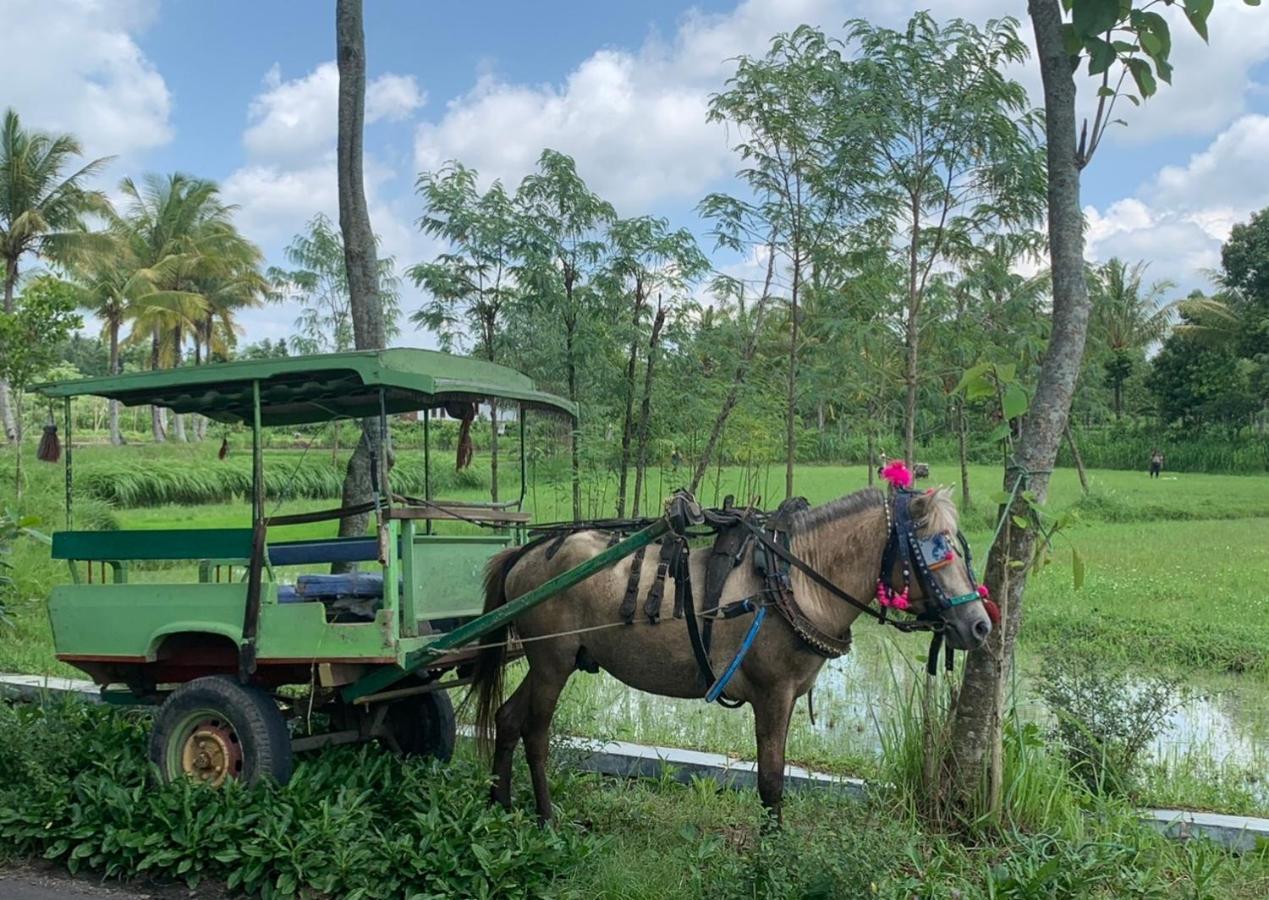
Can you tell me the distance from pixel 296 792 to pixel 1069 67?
4.37 meters

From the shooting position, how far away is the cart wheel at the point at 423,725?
5488mm

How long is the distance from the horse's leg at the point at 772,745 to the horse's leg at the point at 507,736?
1.07 m

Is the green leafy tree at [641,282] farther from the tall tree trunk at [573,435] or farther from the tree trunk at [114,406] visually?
the tree trunk at [114,406]

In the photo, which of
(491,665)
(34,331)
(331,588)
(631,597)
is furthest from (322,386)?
(34,331)

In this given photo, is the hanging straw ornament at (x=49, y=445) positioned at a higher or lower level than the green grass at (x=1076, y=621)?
higher

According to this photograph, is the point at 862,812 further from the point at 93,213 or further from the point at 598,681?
the point at 93,213

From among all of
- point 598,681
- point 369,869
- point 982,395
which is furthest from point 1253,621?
point 369,869

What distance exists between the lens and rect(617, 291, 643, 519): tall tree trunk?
10.4 m

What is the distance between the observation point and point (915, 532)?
160 inches

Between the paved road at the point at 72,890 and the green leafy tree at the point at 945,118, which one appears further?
the green leafy tree at the point at 945,118

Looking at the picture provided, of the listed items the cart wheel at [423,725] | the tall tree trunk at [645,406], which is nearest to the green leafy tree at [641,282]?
the tall tree trunk at [645,406]

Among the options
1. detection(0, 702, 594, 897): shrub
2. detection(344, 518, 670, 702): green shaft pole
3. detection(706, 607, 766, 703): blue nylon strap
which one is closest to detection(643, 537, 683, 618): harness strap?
detection(344, 518, 670, 702): green shaft pole

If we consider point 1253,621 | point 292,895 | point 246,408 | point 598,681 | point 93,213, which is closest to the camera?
point 292,895

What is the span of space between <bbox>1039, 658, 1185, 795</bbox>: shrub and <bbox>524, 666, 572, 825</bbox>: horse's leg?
2297 mm
